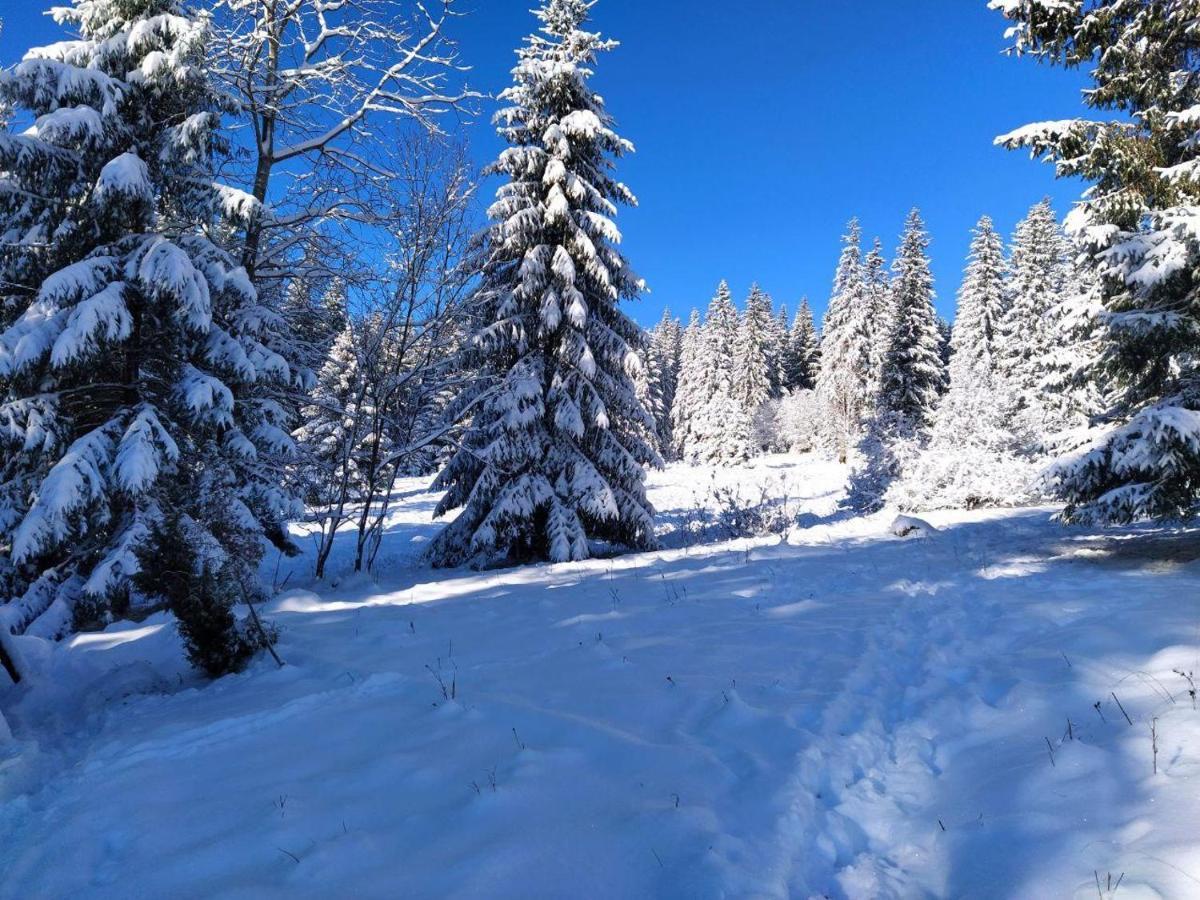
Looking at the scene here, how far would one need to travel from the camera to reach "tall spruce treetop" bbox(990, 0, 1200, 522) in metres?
6.59

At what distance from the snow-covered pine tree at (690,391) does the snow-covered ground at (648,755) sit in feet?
136

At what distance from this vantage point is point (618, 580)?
8633 mm

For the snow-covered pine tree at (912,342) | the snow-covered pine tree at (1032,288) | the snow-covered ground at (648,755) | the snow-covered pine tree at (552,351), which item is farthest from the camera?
the snow-covered pine tree at (912,342)

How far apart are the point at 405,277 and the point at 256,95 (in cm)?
379

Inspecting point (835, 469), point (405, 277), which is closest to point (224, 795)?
point (405, 277)

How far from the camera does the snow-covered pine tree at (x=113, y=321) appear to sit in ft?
24.7

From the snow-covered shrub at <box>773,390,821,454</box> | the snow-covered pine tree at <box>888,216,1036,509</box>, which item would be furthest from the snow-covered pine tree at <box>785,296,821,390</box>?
the snow-covered pine tree at <box>888,216,1036,509</box>

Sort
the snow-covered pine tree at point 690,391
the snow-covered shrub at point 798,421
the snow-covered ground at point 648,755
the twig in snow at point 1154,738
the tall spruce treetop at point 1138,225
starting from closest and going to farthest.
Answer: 1. the snow-covered ground at point 648,755
2. the twig in snow at point 1154,738
3. the tall spruce treetop at point 1138,225
4. the snow-covered pine tree at point 690,391
5. the snow-covered shrub at point 798,421

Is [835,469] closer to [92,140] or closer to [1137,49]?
[1137,49]

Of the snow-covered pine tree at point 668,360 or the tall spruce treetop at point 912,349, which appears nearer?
the tall spruce treetop at point 912,349

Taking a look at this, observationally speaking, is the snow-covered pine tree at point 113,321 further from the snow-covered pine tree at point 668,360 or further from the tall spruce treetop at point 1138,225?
the snow-covered pine tree at point 668,360

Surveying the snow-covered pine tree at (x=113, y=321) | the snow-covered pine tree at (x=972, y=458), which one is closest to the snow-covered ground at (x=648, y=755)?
the snow-covered pine tree at (x=113, y=321)

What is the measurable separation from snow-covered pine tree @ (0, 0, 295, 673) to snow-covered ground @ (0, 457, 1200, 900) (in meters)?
1.84

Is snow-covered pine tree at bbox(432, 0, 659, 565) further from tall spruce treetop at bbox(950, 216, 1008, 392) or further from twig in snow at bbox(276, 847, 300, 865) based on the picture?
tall spruce treetop at bbox(950, 216, 1008, 392)
